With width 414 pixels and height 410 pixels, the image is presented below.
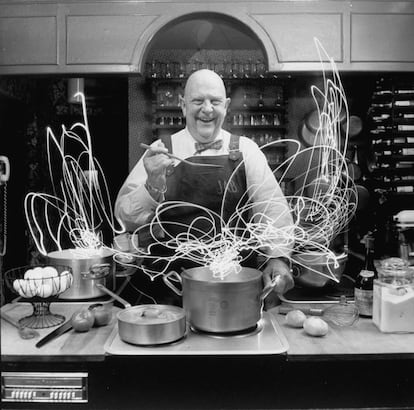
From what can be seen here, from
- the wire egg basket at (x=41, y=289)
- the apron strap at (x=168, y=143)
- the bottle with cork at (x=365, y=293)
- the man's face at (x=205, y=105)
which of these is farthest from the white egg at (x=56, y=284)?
the bottle with cork at (x=365, y=293)

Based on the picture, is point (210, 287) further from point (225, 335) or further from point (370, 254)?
point (370, 254)

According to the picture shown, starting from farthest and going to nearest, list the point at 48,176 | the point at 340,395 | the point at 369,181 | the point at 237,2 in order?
the point at 369,181 < the point at 48,176 < the point at 237,2 < the point at 340,395

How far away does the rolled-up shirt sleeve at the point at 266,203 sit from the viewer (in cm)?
279

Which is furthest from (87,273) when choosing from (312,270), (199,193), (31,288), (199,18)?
(199,18)

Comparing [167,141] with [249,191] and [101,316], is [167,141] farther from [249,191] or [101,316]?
[101,316]

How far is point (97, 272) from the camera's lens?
7.77ft

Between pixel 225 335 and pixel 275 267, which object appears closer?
pixel 225 335

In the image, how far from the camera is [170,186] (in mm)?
2713

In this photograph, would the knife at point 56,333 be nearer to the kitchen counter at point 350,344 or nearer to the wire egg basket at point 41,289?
the wire egg basket at point 41,289

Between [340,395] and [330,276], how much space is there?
2.70ft

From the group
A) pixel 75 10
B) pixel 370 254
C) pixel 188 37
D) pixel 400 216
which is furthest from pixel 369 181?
pixel 75 10

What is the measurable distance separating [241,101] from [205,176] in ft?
3.58

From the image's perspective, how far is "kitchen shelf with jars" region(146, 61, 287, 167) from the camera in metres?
3.05

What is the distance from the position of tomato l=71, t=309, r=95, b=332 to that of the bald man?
778mm
